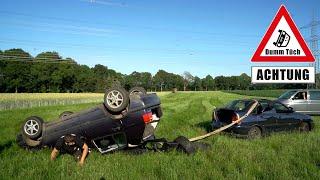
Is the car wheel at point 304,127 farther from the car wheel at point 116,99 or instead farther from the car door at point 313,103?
the car wheel at point 116,99

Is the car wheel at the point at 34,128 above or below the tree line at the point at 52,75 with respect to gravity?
below

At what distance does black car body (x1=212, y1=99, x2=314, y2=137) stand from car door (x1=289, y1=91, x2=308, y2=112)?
22.4ft

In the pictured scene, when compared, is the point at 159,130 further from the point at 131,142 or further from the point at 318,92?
the point at 318,92

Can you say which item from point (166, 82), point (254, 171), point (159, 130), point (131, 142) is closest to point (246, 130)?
point (159, 130)

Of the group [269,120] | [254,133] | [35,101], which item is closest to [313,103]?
[269,120]

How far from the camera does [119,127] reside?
30.4ft

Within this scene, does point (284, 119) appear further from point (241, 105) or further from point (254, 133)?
point (241, 105)

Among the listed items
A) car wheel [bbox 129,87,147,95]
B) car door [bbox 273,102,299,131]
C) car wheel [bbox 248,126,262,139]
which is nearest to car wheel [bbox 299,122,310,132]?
car door [bbox 273,102,299,131]

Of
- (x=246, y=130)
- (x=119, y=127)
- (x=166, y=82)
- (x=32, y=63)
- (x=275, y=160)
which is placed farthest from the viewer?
(x=166, y=82)

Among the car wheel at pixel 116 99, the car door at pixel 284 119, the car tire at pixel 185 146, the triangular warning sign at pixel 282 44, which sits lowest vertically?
the car tire at pixel 185 146

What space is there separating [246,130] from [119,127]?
535 centimetres

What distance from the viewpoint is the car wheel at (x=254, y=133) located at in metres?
13.3

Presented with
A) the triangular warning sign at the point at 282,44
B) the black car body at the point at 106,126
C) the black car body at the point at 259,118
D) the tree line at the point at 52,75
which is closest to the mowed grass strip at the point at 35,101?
the tree line at the point at 52,75

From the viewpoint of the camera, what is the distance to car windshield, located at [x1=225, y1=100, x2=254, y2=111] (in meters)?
13.5
